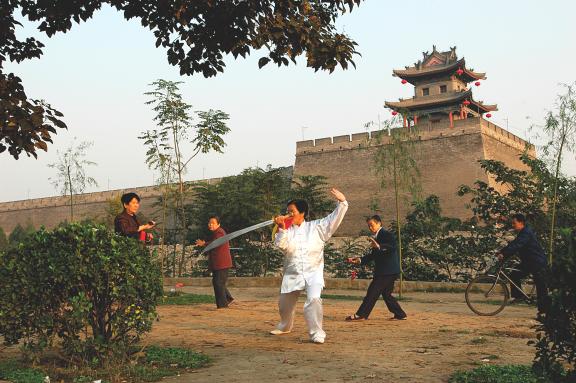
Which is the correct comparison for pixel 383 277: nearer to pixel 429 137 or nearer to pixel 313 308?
pixel 313 308

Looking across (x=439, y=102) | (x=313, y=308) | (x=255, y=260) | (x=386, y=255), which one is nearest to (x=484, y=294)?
(x=386, y=255)

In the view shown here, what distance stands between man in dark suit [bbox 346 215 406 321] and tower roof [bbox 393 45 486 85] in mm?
38357

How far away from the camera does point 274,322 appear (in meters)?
8.92

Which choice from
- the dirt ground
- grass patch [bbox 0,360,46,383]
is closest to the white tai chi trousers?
the dirt ground

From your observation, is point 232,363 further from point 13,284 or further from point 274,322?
point 274,322


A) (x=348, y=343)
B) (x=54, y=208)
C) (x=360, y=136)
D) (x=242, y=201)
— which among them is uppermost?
(x=360, y=136)

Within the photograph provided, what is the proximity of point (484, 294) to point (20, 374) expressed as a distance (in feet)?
22.7

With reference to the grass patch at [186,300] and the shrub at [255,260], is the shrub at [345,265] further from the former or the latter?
the grass patch at [186,300]

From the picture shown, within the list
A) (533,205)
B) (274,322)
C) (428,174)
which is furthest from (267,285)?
(428,174)

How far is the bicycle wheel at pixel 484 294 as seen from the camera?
32.2 ft

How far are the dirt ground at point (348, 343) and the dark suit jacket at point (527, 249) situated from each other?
0.83m

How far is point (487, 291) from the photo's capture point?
32.8 ft

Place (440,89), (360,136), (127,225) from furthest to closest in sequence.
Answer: (440,89)
(360,136)
(127,225)

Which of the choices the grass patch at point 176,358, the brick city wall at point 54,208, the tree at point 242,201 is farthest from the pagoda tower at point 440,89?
the grass patch at point 176,358
